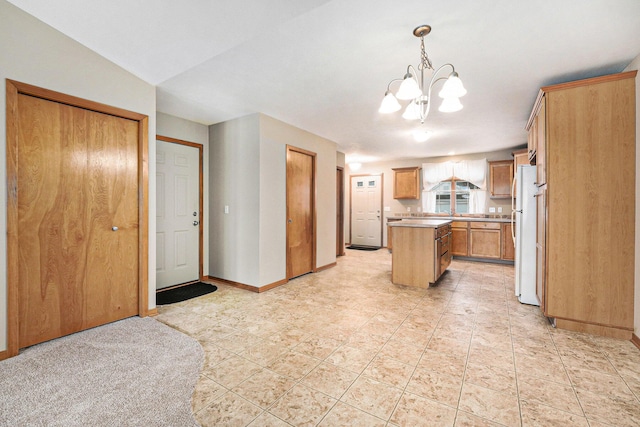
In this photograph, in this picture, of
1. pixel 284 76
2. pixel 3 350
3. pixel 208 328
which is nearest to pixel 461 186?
pixel 284 76

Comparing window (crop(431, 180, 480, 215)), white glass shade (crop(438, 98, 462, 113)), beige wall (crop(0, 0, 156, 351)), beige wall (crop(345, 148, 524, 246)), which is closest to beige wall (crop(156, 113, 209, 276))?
beige wall (crop(0, 0, 156, 351))

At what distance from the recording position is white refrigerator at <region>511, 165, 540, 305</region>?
338cm

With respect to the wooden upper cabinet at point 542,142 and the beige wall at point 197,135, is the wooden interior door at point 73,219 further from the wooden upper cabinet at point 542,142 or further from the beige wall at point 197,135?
the wooden upper cabinet at point 542,142

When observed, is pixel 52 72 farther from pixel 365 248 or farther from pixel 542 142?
→ pixel 365 248

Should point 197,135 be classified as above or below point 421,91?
above

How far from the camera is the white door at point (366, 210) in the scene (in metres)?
7.99

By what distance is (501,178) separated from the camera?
6230 mm

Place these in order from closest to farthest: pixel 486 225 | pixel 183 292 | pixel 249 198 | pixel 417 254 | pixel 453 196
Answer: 1. pixel 183 292
2. pixel 249 198
3. pixel 417 254
4. pixel 486 225
5. pixel 453 196

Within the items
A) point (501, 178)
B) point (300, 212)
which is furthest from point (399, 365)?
point (501, 178)

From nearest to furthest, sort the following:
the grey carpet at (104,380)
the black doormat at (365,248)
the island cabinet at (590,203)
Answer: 1. the grey carpet at (104,380)
2. the island cabinet at (590,203)
3. the black doormat at (365,248)

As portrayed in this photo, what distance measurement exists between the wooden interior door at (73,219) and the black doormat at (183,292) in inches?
22.8

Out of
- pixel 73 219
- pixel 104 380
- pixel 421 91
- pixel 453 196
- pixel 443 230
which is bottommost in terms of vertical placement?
pixel 104 380

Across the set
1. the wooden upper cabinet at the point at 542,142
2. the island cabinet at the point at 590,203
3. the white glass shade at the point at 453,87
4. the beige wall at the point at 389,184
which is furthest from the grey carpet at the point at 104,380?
the beige wall at the point at 389,184

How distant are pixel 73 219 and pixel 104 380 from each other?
1.49 metres
